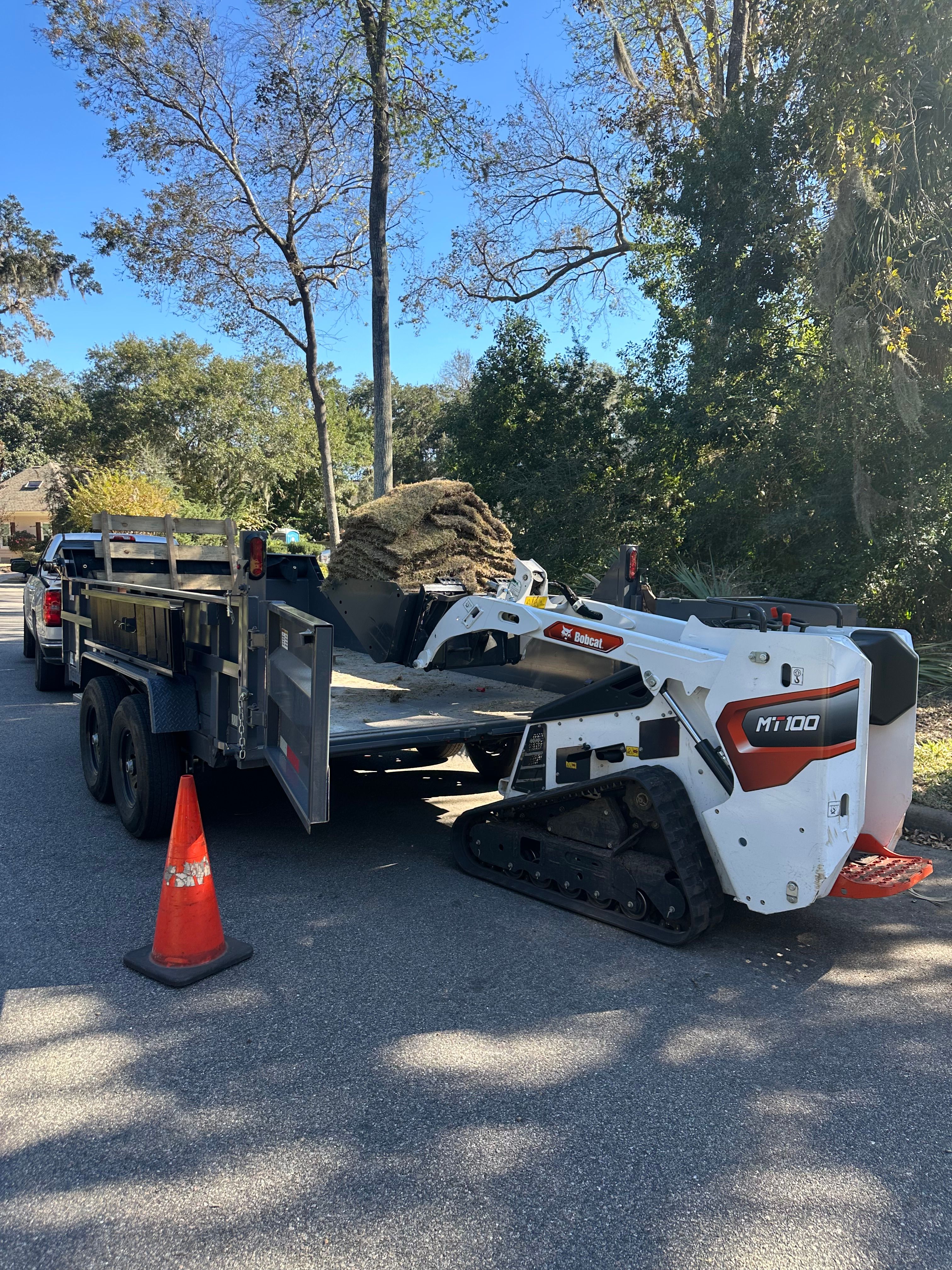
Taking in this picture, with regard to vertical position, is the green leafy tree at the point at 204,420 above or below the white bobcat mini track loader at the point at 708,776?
above

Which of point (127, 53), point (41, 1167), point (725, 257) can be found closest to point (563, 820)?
point (41, 1167)

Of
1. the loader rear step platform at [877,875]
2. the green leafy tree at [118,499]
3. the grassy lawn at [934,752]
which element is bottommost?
the grassy lawn at [934,752]

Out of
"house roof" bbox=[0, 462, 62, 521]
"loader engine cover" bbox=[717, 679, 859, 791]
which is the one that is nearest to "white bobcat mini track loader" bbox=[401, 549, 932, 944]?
"loader engine cover" bbox=[717, 679, 859, 791]

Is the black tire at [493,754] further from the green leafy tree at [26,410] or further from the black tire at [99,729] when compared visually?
the green leafy tree at [26,410]

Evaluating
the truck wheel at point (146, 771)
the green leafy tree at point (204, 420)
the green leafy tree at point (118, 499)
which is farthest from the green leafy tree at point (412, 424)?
the truck wheel at point (146, 771)

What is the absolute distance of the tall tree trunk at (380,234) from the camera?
54.3 feet

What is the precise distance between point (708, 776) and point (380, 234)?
50.2ft

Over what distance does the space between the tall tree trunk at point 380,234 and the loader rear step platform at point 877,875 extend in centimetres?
1326

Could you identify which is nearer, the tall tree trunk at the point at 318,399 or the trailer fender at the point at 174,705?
the trailer fender at the point at 174,705

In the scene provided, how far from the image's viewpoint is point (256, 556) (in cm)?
450

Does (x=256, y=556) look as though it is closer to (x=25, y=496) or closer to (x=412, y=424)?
(x=412, y=424)

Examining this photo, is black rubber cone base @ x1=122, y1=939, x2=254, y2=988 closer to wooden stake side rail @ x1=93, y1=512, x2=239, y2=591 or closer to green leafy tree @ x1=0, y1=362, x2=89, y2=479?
wooden stake side rail @ x1=93, y1=512, x2=239, y2=591

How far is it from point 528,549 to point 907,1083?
44.6 feet

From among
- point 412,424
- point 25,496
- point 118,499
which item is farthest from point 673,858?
point 25,496
